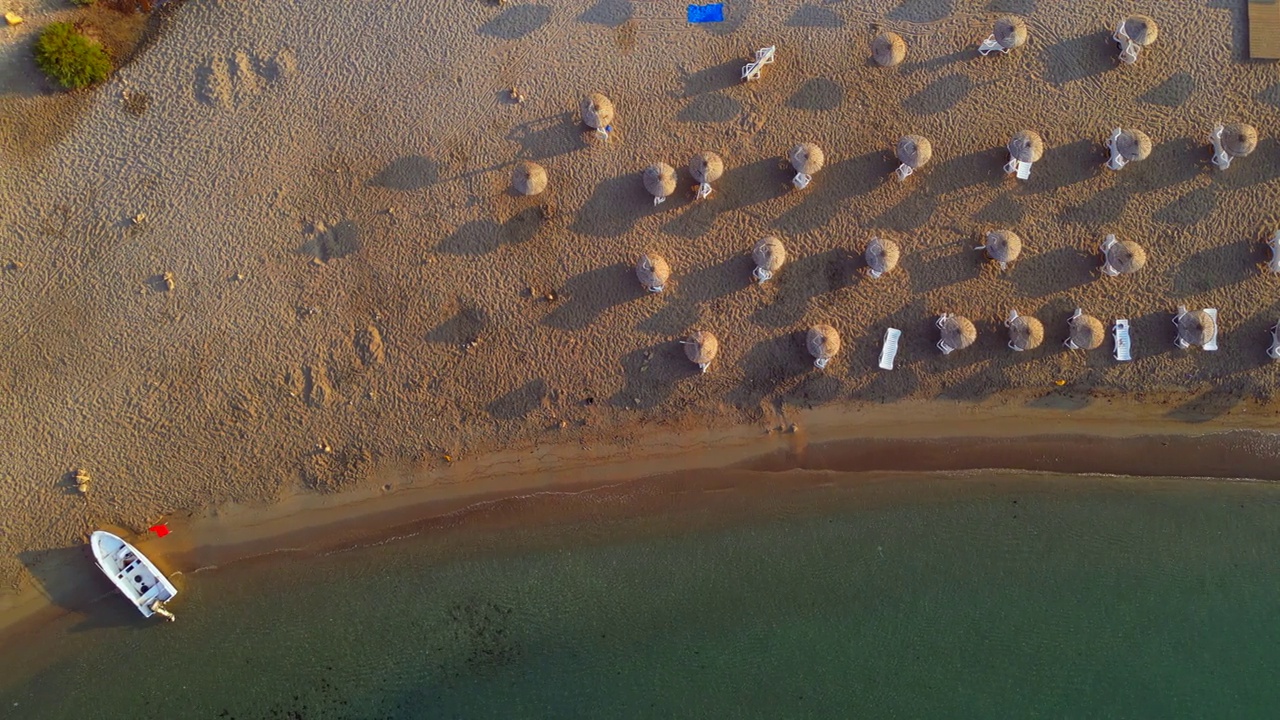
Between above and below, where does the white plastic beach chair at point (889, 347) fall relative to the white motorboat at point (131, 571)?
above

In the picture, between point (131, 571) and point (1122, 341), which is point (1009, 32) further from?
point (131, 571)

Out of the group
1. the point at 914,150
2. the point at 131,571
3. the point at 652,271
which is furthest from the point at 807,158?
the point at 131,571

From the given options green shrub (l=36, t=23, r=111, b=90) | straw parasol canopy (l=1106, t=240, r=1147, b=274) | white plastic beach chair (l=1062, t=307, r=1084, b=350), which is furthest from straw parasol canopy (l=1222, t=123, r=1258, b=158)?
green shrub (l=36, t=23, r=111, b=90)

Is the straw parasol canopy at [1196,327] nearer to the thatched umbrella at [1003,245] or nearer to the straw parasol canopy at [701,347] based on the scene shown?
the thatched umbrella at [1003,245]

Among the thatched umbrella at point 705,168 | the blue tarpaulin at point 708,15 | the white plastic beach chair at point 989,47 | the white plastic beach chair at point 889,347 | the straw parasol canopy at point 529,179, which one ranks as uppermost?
the blue tarpaulin at point 708,15

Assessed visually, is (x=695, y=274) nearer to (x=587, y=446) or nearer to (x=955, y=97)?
(x=587, y=446)

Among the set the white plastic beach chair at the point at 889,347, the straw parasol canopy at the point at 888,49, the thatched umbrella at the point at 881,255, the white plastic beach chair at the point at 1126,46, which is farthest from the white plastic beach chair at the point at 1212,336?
the straw parasol canopy at the point at 888,49

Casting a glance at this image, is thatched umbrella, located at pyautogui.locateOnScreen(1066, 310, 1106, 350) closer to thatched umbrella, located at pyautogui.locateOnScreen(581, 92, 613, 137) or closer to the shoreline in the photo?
the shoreline
